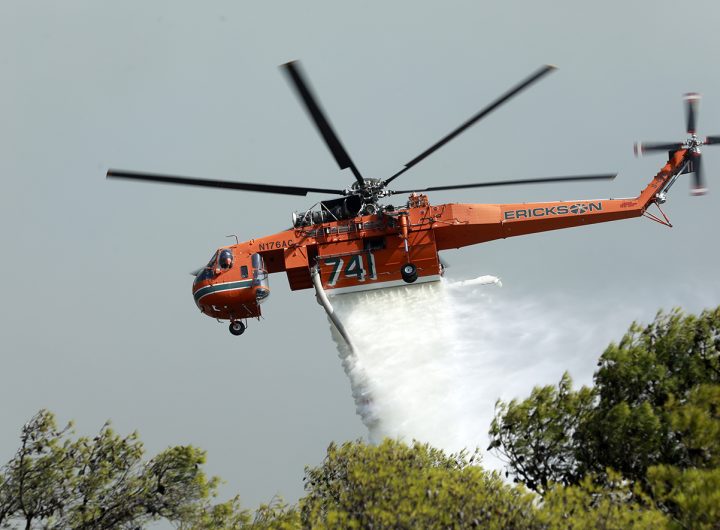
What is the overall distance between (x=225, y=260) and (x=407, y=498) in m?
12.8

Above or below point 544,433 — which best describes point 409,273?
above

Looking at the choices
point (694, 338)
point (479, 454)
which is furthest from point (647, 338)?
point (479, 454)

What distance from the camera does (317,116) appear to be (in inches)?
1037

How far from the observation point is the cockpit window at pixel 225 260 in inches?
1296

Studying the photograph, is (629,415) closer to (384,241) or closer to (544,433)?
(544,433)

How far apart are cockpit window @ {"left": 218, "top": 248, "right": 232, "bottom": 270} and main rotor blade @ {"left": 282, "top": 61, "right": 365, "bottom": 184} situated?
5.18 m

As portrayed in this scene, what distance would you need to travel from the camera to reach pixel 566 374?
28.0m

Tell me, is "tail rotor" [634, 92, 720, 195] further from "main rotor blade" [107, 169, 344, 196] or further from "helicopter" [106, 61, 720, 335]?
"main rotor blade" [107, 169, 344, 196]

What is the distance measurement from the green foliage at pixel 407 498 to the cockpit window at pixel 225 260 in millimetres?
9078

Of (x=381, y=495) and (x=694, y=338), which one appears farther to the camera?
(x=694, y=338)

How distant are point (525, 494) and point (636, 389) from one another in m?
5.16

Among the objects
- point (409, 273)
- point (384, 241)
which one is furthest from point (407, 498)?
point (384, 241)

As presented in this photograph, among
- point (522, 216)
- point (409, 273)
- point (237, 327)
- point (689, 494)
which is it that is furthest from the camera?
point (237, 327)

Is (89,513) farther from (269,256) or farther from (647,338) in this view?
(647,338)
